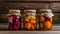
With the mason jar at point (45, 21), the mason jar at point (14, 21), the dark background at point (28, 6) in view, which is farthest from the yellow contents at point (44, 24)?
the dark background at point (28, 6)

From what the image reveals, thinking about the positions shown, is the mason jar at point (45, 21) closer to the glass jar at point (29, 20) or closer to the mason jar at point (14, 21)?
the glass jar at point (29, 20)

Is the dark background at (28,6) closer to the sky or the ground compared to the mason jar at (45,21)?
closer to the sky

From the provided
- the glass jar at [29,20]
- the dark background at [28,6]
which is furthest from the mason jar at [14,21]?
the dark background at [28,6]

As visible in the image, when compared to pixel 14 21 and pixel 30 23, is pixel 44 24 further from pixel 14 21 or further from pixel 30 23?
pixel 14 21

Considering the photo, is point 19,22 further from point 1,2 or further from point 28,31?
point 1,2

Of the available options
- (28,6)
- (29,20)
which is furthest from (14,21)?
(28,6)

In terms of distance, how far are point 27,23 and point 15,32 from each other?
0.13 meters

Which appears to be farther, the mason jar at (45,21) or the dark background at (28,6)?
the dark background at (28,6)

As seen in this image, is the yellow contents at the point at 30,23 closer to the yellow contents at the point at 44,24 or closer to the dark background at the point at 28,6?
the yellow contents at the point at 44,24

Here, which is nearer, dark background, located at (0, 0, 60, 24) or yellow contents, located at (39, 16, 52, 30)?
yellow contents, located at (39, 16, 52, 30)

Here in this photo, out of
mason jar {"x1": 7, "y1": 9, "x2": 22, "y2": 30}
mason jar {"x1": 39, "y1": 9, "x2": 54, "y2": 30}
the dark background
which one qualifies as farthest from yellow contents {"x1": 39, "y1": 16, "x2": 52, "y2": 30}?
the dark background

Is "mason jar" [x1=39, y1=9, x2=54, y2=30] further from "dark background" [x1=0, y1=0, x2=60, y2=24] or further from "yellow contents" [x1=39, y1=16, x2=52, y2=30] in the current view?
"dark background" [x1=0, y1=0, x2=60, y2=24]

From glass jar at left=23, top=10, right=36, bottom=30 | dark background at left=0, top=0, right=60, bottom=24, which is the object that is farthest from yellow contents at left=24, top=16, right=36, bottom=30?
dark background at left=0, top=0, right=60, bottom=24

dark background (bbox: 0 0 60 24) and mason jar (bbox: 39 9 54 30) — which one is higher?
dark background (bbox: 0 0 60 24)
